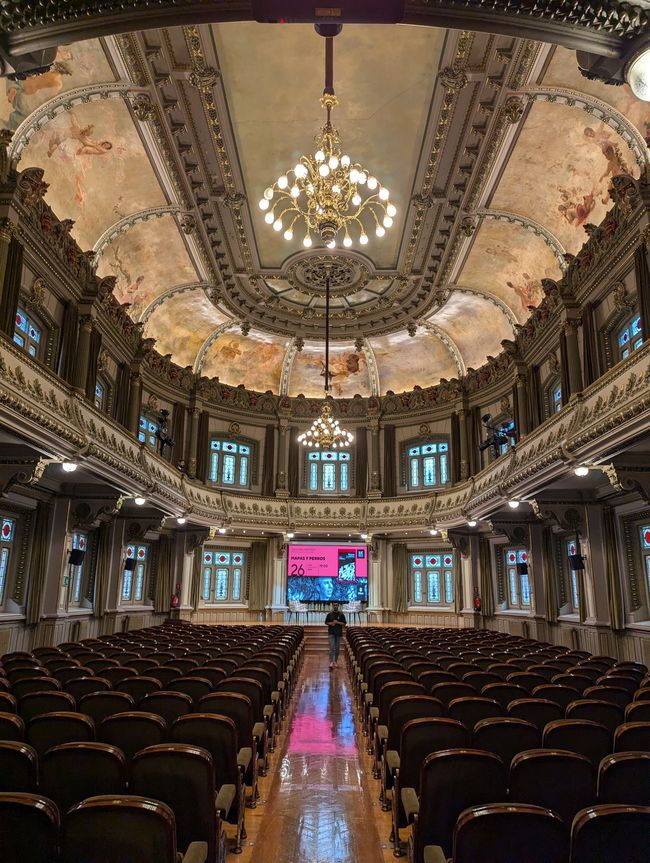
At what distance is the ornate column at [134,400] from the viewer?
768 inches

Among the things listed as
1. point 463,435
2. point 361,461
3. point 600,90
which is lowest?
point 361,461

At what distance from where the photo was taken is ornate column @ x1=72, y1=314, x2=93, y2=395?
15.3 m

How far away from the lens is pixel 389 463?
1017 inches

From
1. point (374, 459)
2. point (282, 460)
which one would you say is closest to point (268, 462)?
point (282, 460)

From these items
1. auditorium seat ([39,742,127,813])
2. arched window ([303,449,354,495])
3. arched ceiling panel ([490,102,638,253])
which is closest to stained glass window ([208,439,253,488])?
arched window ([303,449,354,495])

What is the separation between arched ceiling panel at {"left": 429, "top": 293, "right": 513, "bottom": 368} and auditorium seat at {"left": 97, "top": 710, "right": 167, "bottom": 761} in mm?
18105

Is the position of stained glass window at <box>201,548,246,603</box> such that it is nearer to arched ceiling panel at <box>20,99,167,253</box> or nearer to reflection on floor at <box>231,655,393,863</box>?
arched ceiling panel at <box>20,99,167,253</box>

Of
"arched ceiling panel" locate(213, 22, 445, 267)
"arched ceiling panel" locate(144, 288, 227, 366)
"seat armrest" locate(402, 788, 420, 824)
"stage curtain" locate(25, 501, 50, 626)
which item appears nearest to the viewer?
"seat armrest" locate(402, 788, 420, 824)

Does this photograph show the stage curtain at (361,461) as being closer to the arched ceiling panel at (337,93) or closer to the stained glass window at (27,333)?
the arched ceiling panel at (337,93)

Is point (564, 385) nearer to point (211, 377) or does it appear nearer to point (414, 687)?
point (414, 687)

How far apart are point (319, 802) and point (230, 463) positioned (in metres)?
20.3

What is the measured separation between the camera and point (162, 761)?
138 inches

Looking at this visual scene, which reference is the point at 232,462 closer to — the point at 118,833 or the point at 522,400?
the point at 522,400

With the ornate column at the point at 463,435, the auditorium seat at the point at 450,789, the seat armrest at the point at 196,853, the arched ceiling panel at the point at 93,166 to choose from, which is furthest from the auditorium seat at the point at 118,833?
the ornate column at the point at 463,435
